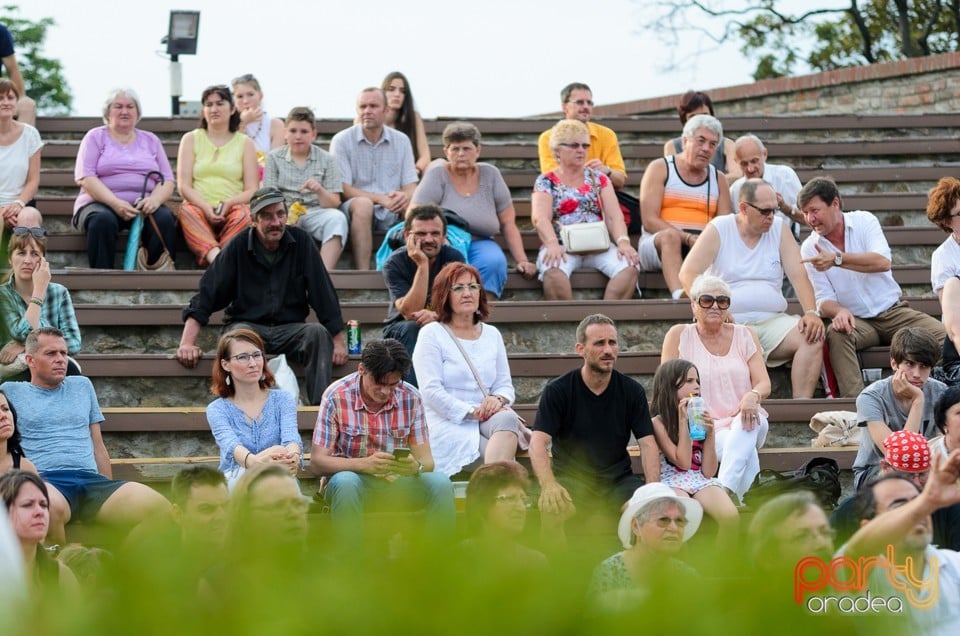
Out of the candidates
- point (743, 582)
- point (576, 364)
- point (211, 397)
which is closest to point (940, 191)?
Answer: point (576, 364)

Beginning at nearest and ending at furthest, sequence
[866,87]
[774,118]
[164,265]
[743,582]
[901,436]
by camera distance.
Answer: [743,582] < [901,436] < [164,265] < [774,118] < [866,87]

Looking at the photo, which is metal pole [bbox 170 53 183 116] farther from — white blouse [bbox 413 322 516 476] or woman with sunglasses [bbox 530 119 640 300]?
white blouse [bbox 413 322 516 476]

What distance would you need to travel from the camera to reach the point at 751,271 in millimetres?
7664

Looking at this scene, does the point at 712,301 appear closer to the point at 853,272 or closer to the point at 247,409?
the point at 853,272

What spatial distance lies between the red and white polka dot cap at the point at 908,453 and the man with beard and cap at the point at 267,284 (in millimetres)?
2952

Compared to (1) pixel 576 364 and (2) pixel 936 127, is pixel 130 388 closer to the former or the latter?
(1) pixel 576 364

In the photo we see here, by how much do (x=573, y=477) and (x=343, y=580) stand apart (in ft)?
15.2

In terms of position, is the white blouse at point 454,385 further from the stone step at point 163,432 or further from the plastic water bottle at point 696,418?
the plastic water bottle at point 696,418

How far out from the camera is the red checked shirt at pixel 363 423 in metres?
5.93

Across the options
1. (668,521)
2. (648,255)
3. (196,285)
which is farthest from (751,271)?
(668,521)

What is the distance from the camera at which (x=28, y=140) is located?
8859 millimetres

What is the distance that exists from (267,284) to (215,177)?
5.61 feet

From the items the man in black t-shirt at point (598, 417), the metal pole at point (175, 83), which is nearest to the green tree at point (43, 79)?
the metal pole at point (175, 83)

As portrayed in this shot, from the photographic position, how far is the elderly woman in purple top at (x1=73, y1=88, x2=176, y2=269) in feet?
27.8
